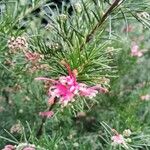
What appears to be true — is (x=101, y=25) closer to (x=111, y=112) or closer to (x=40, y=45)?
(x=40, y=45)

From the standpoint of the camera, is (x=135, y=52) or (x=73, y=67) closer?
(x=73, y=67)

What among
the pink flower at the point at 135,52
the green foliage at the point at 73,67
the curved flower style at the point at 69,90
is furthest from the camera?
the pink flower at the point at 135,52

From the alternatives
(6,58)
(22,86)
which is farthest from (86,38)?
(22,86)

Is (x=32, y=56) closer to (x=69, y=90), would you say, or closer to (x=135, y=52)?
(x=69, y=90)

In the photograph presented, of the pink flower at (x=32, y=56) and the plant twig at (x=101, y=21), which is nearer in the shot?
the plant twig at (x=101, y=21)

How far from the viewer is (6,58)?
4.04 feet

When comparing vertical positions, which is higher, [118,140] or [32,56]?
[32,56]

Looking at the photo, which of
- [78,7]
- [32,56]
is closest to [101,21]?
[78,7]

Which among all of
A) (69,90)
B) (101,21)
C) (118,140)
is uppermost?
(101,21)

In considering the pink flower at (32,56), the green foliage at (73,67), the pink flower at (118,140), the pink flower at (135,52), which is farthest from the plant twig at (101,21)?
the pink flower at (135,52)

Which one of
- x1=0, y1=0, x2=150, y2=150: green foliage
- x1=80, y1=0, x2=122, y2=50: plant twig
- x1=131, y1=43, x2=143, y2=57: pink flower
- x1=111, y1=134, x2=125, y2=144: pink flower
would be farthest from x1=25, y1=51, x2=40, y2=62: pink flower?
x1=131, y1=43, x2=143, y2=57: pink flower

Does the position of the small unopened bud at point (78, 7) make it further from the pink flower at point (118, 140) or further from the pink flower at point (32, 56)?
the pink flower at point (118, 140)

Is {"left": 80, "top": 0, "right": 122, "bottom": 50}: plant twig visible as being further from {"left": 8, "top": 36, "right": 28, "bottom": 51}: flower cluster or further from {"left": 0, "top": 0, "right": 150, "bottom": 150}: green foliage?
{"left": 8, "top": 36, "right": 28, "bottom": 51}: flower cluster

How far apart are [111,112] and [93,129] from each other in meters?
0.10
